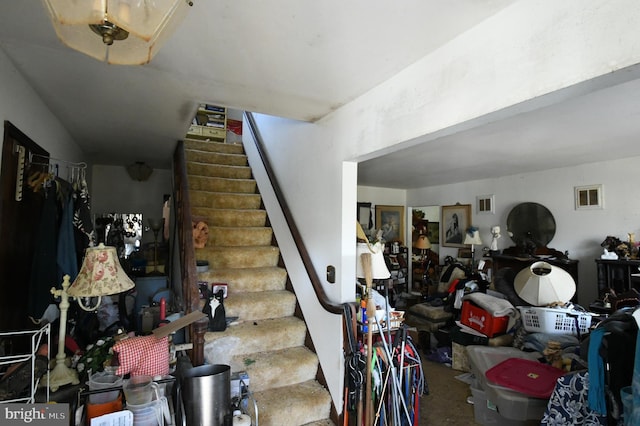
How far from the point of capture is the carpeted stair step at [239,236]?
3.24m

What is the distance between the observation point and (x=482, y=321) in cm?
354

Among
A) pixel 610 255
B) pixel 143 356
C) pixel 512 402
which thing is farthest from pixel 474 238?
pixel 143 356

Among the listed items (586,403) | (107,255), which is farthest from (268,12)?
(586,403)

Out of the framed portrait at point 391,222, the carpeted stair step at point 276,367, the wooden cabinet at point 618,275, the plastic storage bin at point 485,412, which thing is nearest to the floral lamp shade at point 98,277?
the carpeted stair step at point 276,367

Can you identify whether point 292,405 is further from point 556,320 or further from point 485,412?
point 556,320

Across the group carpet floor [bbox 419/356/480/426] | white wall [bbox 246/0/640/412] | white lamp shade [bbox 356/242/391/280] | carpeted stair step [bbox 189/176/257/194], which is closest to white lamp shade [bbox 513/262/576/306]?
carpet floor [bbox 419/356/480/426]

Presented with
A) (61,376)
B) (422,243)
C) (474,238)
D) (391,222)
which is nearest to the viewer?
(61,376)

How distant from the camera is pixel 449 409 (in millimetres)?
2818

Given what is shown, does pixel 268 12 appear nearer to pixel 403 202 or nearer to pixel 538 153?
pixel 538 153

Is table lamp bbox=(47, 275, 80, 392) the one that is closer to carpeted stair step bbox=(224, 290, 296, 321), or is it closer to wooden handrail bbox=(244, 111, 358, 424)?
carpeted stair step bbox=(224, 290, 296, 321)

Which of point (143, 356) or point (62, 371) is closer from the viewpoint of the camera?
point (62, 371)

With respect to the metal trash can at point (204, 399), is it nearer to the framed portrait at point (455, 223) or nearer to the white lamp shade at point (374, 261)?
the white lamp shade at point (374, 261)

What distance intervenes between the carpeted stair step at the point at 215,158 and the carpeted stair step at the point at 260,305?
2044 mm

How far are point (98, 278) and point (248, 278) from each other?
4.93ft
